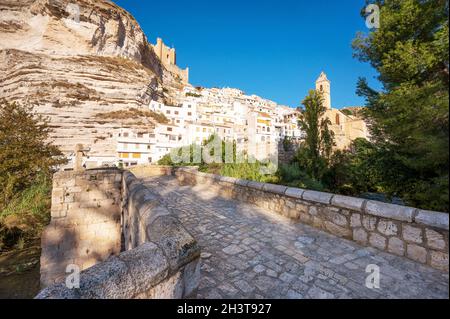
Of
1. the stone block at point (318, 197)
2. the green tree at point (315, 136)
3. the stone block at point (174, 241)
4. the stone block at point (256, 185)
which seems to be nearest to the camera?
the stone block at point (174, 241)

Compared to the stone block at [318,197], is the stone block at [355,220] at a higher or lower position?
lower

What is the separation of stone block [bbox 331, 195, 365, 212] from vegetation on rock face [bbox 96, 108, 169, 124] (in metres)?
34.7

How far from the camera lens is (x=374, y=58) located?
457 centimetres

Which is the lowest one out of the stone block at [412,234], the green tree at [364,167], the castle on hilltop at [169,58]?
the stone block at [412,234]

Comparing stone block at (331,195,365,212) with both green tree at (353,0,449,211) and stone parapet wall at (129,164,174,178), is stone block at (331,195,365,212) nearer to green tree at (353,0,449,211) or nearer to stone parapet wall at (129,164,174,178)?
green tree at (353,0,449,211)

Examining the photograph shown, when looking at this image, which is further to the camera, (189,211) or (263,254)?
(189,211)

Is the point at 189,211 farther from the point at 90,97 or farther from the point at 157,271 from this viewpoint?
the point at 90,97

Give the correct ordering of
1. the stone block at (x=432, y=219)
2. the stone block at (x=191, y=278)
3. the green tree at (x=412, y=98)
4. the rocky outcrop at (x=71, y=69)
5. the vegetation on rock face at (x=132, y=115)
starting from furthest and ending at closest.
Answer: the vegetation on rock face at (x=132, y=115) < the rocky outcrop at (x=71, y=69) < the stone block at (x=432, y=219) < the stone block at (x=191, y=278) < the green tree at (x=412, y=98)

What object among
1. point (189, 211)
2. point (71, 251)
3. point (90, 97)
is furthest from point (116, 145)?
point (189, 211)

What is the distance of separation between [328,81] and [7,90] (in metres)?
51.3

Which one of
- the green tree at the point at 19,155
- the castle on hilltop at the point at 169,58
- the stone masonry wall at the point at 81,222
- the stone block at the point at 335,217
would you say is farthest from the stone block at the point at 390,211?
the castle on hilltop at the point at 169,58

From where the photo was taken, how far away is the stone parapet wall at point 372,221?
2.27 meters

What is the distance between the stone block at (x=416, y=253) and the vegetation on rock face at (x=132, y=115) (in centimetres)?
3581

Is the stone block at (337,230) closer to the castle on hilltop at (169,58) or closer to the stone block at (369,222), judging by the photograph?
the stone block at (369,222)
